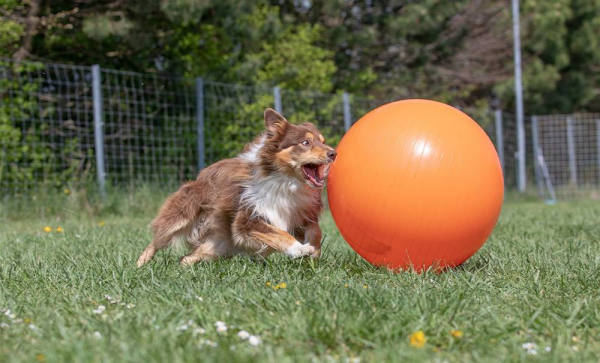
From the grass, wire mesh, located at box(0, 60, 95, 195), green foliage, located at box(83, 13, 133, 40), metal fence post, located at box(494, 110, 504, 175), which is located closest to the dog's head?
the grass

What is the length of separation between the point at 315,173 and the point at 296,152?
7.8 inches

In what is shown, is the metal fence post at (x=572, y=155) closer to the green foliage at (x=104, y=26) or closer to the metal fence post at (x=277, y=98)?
the metal fence post at (x=277, y=98)

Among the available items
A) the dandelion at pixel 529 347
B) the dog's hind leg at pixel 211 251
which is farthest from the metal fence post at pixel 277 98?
the dandelion at pixel 529 347

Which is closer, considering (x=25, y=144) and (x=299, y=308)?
(x=299, y=308)

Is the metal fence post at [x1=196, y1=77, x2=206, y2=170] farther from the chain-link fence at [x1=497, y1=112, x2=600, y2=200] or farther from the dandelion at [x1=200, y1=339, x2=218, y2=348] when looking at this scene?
the chain-link fence at [x1=497, y1=112, x2=600, y2=200]

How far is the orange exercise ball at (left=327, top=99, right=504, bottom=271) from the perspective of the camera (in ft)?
12.3

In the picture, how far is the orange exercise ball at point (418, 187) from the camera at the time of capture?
12.3ft

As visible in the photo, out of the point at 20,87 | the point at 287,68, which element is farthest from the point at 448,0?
the point at 20,87

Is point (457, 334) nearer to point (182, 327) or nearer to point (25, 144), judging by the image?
point (182, 327)

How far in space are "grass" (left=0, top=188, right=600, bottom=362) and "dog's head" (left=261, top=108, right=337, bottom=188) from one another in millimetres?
612

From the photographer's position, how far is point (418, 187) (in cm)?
374

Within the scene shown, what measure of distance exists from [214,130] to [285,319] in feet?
28.5

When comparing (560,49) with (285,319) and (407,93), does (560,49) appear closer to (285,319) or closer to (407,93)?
(407,93)

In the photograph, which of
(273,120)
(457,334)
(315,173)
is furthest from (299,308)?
(273,120)
